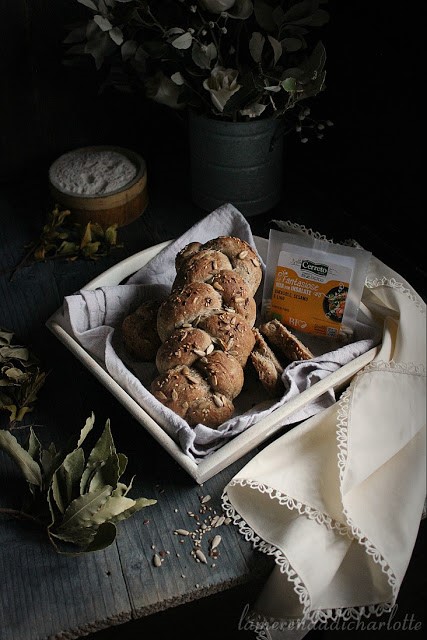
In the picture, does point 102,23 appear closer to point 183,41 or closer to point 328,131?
point 183,41

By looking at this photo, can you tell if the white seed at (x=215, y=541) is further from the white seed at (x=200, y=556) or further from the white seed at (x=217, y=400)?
the white seed at (x=217, y=400)

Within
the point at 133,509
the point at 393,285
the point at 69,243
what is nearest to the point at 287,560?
the point at 133,509

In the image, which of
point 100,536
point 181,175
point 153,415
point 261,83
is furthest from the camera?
point 181,175

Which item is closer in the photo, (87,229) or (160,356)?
(160,356)

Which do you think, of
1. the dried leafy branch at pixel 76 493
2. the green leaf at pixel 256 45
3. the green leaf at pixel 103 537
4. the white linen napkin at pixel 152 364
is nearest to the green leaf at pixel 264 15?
the green leaf at pixel 256 45

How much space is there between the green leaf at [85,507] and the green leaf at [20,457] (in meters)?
0.07

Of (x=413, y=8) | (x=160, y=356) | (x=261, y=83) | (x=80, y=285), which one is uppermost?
(x=413, y=8)

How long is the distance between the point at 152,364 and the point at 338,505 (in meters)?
0.36

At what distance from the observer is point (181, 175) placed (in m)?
1.58

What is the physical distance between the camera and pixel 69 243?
1325mm

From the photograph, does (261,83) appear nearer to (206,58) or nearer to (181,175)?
(206,58)

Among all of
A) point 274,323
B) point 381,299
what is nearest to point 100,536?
point 274,323

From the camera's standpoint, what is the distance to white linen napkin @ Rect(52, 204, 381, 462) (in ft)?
3.03

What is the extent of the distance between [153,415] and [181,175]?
0.78 meters
